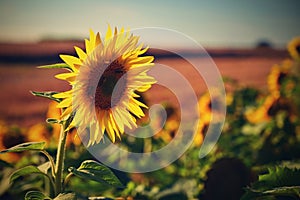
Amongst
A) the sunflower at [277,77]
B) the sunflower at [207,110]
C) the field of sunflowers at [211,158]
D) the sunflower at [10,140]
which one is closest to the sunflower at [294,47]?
the field of sunflowers at [211,158]

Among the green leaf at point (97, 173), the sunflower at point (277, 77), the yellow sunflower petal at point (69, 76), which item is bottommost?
the green leaf at point (97, 173)

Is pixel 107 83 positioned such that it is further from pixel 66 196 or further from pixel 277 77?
pixel 277 77

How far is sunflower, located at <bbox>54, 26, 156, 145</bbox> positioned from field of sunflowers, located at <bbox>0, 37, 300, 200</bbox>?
0.25ft

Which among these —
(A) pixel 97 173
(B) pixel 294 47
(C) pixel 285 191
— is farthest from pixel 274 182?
(B) pixel 294 47

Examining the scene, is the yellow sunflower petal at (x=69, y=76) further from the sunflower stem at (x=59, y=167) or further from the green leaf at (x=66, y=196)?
the green leaf at (x=66, y=196)

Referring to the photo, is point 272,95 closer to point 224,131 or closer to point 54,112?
point 224,131

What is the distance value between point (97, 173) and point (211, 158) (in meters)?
0.81

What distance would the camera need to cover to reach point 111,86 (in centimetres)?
106

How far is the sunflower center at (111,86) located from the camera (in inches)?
41.7

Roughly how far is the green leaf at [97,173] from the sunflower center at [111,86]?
0.15 meters

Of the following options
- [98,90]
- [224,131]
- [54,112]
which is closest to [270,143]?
[224,131]

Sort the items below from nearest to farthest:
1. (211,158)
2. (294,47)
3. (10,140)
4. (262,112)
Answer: (211,158)
(10,140)
(262,112)
(294,47)

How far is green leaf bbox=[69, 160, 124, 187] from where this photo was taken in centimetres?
95

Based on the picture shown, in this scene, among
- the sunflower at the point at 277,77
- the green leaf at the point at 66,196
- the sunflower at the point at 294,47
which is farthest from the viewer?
the sunflower at the point at 294,47
